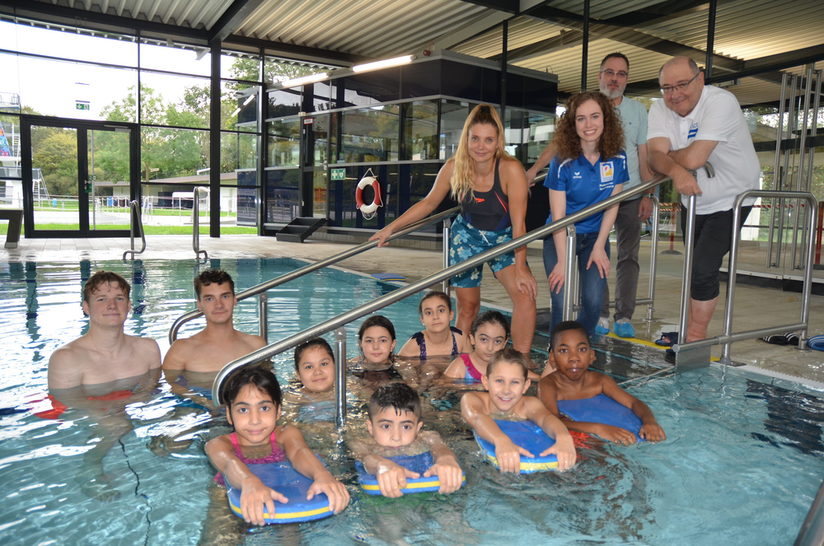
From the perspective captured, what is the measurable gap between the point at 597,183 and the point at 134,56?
14217 mm

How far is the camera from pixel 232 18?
13.2 m

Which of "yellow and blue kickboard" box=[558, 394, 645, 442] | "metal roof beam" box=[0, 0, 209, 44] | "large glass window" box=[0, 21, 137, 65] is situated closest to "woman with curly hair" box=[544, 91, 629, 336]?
"yellow and blue kickboard" box=[558, 394, 645, 442]

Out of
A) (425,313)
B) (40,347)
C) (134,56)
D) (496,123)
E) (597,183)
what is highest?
(134,56)

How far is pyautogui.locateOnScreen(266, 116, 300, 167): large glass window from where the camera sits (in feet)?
53.9

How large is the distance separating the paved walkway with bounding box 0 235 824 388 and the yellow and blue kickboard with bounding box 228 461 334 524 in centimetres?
287

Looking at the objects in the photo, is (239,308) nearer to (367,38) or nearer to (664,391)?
(664,391)

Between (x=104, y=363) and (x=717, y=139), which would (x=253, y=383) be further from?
(x=717, y=139)

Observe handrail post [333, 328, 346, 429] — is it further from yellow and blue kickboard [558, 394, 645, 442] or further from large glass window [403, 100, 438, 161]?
large glass window [403, 100, 438, 161]

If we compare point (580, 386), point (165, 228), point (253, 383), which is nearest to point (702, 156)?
point (580, 386)

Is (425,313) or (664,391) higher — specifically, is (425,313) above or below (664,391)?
above

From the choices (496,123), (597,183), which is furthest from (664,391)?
(496,123)

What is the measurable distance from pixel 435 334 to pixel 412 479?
1.67 meters

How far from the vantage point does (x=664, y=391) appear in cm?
332

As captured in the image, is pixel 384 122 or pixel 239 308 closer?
pixel 239 308
